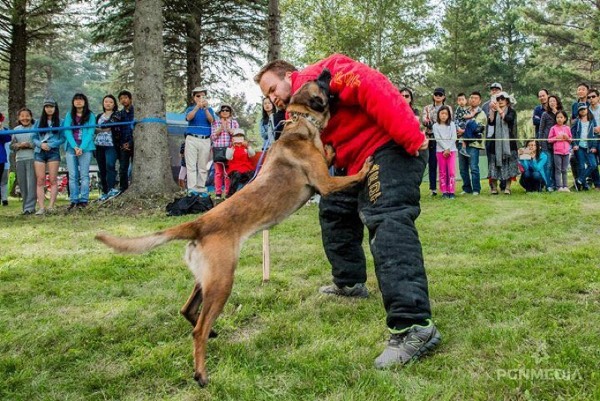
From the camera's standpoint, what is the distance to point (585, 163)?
10.4m

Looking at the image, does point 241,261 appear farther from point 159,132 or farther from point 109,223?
point 159,132

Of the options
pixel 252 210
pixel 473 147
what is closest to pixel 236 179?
Answer: pixel 473 147

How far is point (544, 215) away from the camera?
691 centimetres

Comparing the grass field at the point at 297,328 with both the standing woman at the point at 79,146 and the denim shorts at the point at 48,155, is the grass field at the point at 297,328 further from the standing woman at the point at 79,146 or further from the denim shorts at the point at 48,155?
the denim shorts at the point at 48,155

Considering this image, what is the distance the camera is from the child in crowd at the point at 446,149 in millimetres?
9562

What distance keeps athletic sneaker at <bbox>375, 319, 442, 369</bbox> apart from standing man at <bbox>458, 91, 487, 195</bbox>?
7922mm

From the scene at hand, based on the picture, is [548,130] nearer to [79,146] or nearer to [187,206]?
[187,206]

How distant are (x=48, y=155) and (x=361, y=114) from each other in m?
8.13

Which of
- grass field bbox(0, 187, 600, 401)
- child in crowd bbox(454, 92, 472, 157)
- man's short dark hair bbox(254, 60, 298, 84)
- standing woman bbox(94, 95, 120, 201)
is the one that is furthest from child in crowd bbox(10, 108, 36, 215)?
child in crowd bbox(454, 92, 472, 157)

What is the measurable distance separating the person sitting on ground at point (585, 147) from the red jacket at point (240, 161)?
23.0 feet

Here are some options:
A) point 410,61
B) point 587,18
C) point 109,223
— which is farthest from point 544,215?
point 410,61

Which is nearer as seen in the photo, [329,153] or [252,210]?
[252,210]

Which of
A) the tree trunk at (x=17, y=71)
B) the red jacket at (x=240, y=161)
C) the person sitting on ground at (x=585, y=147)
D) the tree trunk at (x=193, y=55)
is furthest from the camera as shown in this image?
the tree trunk at (x=17, y=71)

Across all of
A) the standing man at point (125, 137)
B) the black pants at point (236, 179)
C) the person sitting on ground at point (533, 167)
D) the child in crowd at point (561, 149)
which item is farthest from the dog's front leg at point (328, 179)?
the person sitting on ground at point (533, 167)
